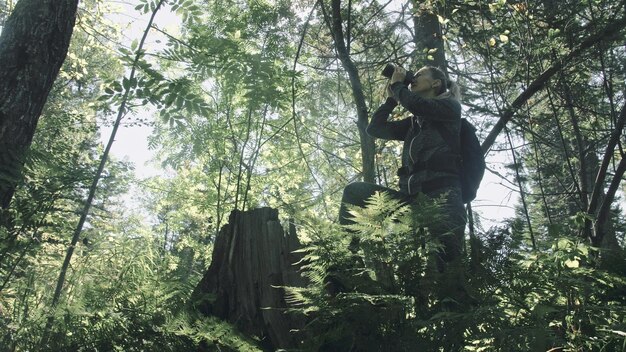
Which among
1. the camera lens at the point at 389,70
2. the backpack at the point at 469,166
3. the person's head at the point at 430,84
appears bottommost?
the backpack at the point at 469,166

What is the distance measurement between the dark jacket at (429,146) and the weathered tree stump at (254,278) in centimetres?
113

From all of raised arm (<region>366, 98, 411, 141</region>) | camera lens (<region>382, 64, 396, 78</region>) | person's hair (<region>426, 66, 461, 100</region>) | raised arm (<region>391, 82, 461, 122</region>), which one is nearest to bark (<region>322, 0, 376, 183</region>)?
raised arm (<region>366, 98, 411, 141</region>)

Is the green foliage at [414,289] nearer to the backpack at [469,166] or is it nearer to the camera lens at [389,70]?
the backpack at [469,166]

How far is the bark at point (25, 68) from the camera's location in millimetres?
3309

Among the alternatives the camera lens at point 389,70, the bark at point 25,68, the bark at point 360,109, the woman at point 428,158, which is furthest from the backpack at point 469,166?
the bark at point 25,68

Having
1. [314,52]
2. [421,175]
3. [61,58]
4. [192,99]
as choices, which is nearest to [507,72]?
[314,52]

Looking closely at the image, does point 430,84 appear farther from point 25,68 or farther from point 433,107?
point 25,68

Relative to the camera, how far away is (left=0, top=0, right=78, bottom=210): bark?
3.31m

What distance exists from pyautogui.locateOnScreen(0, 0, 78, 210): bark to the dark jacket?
8.77ft

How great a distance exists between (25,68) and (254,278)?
7.51 ft

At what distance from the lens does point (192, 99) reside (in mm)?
4398

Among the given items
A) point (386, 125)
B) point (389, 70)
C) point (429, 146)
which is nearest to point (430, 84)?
point (389, 70)

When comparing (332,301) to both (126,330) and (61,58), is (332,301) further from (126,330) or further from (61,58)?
(61,58)

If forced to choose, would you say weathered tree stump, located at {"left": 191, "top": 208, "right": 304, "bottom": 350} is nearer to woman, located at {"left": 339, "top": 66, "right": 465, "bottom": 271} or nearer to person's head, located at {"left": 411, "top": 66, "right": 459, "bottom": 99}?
woman, located at {"left": 339, "top": 66, "right": 465, "bottom": 271}
